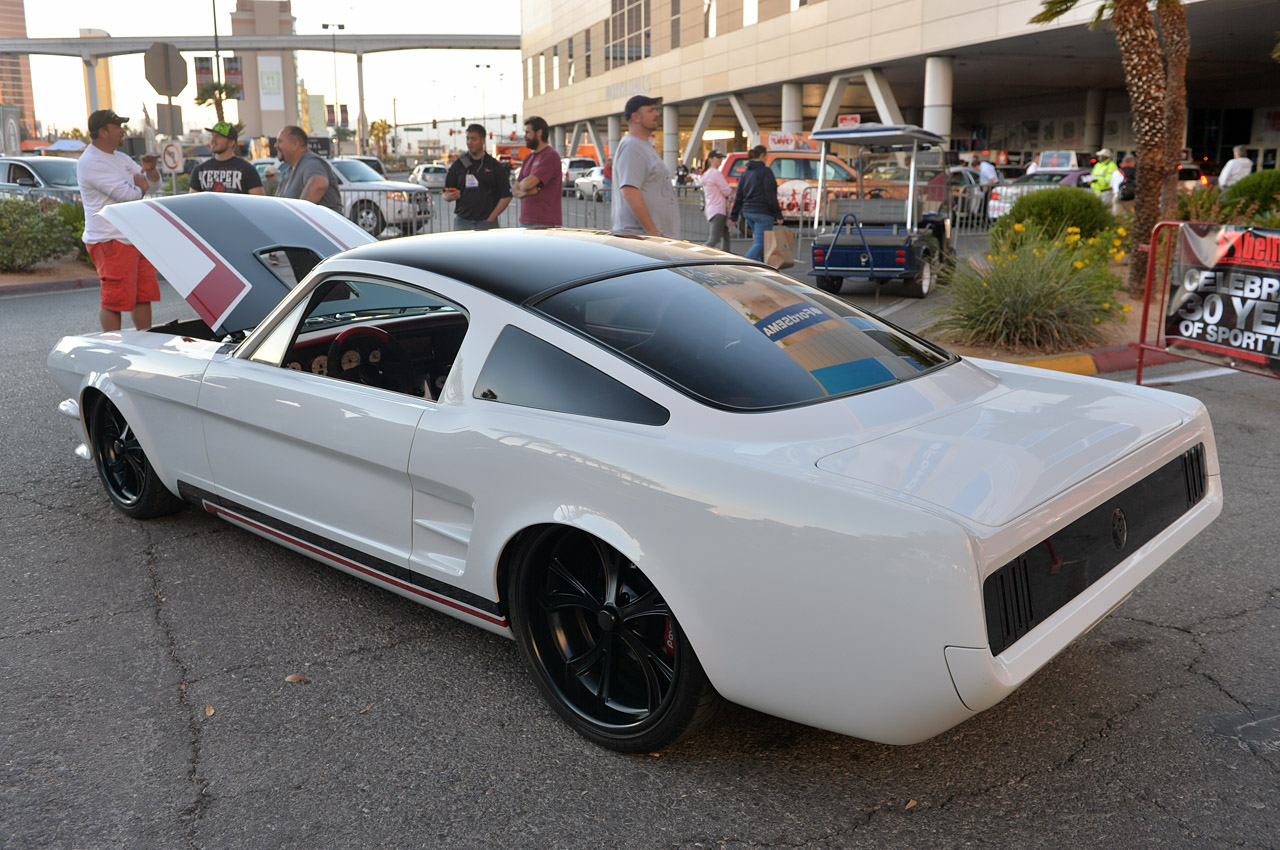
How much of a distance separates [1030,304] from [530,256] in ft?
21.0

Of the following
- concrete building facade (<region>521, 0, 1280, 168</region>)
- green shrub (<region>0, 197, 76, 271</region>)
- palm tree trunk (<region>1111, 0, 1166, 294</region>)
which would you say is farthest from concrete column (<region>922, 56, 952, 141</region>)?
green shrub (<region>0, 197, 76, 271</region>)

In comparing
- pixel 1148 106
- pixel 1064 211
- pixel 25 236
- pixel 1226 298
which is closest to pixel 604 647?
pixel 1226 298

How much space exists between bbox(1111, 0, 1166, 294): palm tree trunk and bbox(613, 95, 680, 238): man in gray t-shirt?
251 inches

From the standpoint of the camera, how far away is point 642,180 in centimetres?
805

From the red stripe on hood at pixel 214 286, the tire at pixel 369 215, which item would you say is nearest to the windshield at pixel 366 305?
the red stripe on hood at pixel 214 286

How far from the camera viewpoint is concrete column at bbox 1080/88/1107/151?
4372 cm

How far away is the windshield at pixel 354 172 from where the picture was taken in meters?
20.8

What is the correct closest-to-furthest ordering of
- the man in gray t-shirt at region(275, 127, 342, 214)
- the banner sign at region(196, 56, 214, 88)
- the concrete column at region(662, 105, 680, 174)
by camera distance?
the man in gray t-shirt at region(275, 127, 342, 214) < the concrete column at region(662, 105, 680, 174) < the banner sign at region(196, 56, 214, 88)

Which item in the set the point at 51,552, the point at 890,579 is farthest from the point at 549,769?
the point at 51,552

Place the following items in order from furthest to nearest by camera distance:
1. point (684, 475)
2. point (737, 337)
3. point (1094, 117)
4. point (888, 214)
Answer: point (1094, 117) → point (888, 214) → point (737, 337) → point (684, 475)

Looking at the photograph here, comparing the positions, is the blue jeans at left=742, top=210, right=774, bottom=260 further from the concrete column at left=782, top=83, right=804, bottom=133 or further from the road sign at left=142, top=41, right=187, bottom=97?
the concrete column at left=782, top=83, right=804, bottom=133

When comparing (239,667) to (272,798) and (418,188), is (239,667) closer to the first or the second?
(272,798)

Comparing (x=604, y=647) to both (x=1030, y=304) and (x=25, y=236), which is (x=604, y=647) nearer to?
(x=1030, y=304)

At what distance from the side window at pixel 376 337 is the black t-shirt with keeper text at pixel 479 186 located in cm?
644
